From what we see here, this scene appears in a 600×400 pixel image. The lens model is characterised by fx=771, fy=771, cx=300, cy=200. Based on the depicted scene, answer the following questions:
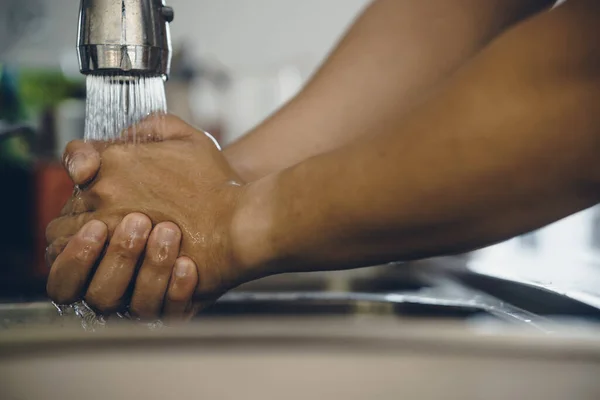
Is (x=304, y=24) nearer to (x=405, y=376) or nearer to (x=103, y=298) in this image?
(x=103, y=298)

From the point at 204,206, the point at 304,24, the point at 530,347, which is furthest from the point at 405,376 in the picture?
the point at 304,24

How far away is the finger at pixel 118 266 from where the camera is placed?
0.56 metres

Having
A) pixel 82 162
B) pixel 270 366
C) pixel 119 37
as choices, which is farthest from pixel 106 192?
pixel 270 366

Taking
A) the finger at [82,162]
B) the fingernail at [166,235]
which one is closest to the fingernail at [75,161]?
the finger at [82,162]

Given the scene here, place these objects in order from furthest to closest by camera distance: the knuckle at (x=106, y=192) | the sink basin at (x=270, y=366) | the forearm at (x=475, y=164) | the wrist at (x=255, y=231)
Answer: the knuckle at (x=106, y=192) < the wrist at (x=255, y=231) < the forearm at (x=475, y=164) < the sink basin at (x=270, y=366)

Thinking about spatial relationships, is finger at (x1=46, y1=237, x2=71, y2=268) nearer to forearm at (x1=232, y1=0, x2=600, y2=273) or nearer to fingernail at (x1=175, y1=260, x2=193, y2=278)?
fingernail at (x1=175, y1=260, x2=193, y2=278)

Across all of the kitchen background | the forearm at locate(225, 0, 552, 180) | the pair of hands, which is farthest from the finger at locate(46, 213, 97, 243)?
the kitchen background

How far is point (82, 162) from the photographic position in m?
0.62

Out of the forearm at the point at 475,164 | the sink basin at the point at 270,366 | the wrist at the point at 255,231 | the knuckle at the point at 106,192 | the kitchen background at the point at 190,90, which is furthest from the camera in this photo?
the kitchen background at the point at 190,90

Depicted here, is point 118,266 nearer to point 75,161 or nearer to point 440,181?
point 75,161

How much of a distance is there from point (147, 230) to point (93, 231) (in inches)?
1.5

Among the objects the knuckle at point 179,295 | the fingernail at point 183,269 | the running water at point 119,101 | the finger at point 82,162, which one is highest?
the running water at point 119,101

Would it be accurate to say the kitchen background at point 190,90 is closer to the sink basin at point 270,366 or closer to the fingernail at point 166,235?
the fingernail at point 166,235

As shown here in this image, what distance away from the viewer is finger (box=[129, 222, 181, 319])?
565 millimetres
